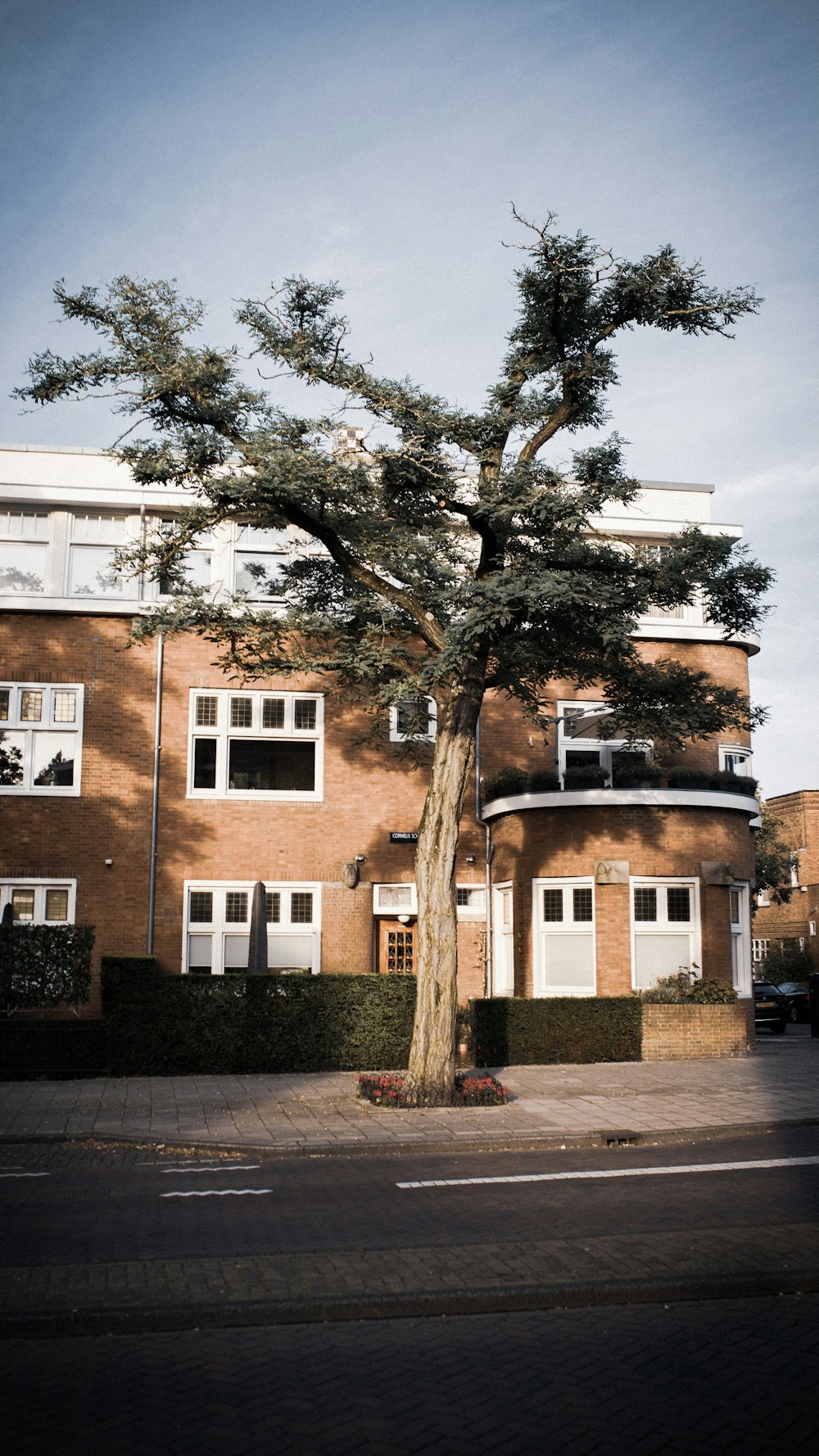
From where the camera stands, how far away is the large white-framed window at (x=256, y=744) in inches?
923

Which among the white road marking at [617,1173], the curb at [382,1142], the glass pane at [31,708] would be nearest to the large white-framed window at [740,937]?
the curb at [382,1142]

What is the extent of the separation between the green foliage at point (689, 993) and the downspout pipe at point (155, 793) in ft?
29.4

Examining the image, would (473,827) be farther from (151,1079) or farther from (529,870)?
(151,1079)

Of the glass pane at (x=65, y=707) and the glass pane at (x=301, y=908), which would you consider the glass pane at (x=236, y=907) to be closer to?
the glass pane at (x=301, y=908)

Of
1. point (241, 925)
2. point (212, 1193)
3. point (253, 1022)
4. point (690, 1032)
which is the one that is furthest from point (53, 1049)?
point (690, 1032)

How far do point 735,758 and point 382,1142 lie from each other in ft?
51.6

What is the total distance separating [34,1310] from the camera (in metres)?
6.45

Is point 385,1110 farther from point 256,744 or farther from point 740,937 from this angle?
point 256,744

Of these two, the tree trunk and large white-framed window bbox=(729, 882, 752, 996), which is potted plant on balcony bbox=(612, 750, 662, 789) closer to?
large white-framed window bbox=(729, 882, 752, 996)

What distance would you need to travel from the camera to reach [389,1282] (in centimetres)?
705

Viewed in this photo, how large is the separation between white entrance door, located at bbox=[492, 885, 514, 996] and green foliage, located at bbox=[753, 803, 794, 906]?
18.5m

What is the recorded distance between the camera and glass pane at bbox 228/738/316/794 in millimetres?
23562

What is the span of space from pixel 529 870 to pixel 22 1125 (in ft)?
36.2

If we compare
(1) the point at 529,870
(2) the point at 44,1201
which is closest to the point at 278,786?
(1) the point at 529,870
